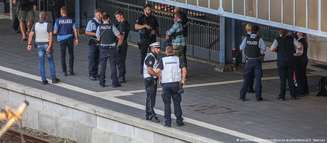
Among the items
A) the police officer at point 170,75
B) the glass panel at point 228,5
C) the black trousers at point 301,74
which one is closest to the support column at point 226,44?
the black trousers at point 301,74

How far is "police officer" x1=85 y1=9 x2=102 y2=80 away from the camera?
17375mm

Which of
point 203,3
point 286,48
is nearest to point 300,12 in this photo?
point 286,48

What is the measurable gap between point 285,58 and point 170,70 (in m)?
3.16

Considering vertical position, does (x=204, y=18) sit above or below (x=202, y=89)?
above

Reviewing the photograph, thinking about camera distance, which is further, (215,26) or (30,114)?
(215,26)

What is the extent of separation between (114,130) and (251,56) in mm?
2973

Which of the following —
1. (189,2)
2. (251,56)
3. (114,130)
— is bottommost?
(114,130)

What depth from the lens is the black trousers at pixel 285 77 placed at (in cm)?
1588

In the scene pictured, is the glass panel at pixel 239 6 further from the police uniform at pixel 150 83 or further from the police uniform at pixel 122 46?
the police uniform at pixel 122 46

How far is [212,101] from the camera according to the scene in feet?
53.0

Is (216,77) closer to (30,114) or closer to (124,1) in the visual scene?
(30,114)

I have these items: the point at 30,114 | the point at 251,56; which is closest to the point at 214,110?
the point at 251,56

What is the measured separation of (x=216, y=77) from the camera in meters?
18.8

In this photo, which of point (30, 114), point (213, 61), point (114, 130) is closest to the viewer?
point (114, 130)
